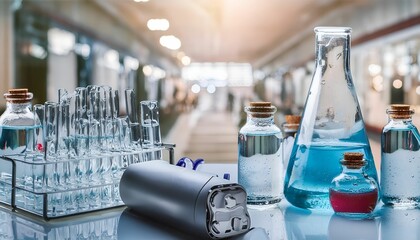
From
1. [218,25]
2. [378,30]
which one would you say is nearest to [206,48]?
[218,25]

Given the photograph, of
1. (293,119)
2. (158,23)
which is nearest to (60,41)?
(158,23)

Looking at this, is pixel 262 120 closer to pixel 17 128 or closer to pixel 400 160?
pixel 400 160

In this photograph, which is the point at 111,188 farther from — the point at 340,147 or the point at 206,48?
the point at 206,48

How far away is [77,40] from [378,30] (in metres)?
4.61

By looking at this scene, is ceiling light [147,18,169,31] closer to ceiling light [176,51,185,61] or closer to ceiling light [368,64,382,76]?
ceiling light [368,64,382,76]

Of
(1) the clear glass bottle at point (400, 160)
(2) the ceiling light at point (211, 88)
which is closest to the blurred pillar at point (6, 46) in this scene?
(1) the clear glass bottle at point (400, 160)

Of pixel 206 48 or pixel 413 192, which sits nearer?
pixel 413 192

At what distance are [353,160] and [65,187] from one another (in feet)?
1.45

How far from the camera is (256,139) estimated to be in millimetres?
887

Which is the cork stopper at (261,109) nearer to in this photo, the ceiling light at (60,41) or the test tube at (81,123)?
the test tube at (81,123)

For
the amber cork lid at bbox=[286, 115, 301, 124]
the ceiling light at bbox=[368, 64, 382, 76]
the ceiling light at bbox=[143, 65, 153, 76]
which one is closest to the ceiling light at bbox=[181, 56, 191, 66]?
the ceiling light at bbox=[143, 65, 153, 76]

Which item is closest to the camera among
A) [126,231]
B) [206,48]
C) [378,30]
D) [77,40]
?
[126,231]

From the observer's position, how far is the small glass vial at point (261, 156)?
34.6 inches

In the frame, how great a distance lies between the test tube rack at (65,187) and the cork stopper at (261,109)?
0.19m
